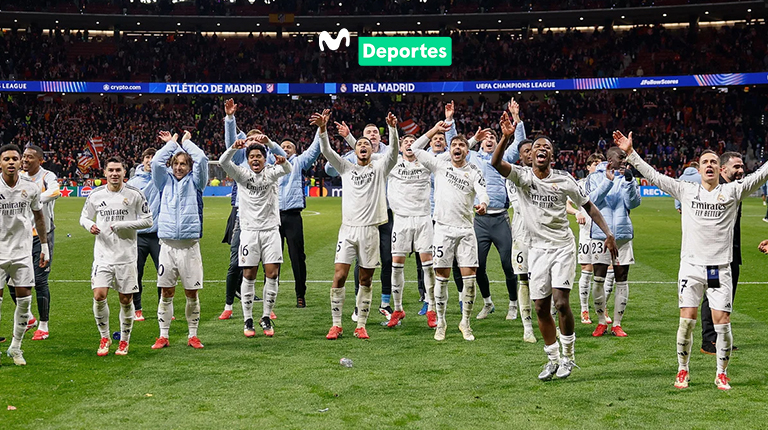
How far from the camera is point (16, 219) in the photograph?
7.77 metres

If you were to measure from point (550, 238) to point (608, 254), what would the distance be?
2.33 m

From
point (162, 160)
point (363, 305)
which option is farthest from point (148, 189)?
point (363, 305)

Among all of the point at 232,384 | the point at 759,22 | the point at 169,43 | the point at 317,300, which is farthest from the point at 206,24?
the point at 232,384

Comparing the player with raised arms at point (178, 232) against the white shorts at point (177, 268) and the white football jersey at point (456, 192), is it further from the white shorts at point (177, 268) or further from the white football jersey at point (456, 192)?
the white football jersey at point (456, 192)

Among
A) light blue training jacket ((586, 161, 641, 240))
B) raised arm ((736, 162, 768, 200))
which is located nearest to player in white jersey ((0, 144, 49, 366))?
light blue training jacket ((586, 161, 641, 240))

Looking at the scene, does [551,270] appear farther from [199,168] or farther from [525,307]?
[199,168]

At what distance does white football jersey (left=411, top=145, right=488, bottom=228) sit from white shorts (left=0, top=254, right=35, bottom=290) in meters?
4.79

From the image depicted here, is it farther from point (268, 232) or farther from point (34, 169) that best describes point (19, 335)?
point (268, 232)

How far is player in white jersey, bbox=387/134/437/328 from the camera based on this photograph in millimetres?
9945

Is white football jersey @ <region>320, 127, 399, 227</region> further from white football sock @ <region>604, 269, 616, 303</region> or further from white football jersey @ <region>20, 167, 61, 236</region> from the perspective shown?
white football jersey @ <region>20, 167, 61, 236</region>

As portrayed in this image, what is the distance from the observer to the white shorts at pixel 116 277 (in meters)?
8.20

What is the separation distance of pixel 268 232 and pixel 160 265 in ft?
4.72

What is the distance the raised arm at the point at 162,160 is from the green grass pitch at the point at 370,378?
6.53 ft

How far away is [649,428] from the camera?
5.70 metres
